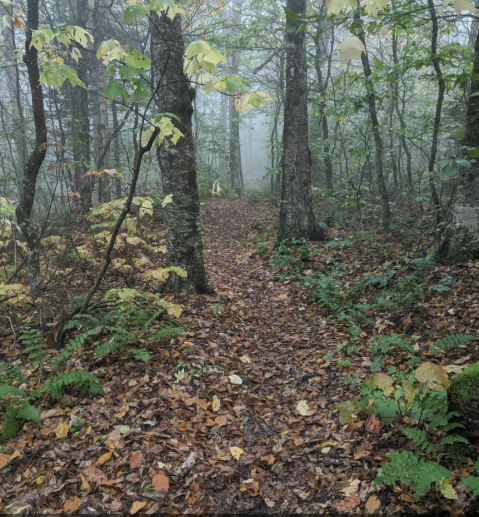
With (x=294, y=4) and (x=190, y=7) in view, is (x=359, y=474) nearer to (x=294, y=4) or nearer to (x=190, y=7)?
(x=294, y=4)

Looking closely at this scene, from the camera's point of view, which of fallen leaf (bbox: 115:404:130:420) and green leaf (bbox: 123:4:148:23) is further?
fallen leaf (bbox: 115:404:130:420)

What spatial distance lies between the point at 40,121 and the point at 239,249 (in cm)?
615

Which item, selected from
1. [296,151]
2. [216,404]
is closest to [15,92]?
[296,151]

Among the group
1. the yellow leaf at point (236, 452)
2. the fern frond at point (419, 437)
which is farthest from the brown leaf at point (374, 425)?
A: the yellow leaf at point (236, 452)

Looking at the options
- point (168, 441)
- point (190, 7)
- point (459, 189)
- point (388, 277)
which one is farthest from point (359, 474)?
point (190, 7)

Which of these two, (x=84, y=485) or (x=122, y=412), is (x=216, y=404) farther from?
(x=84, y=485)

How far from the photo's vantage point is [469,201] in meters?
5.04

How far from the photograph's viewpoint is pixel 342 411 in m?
3.02

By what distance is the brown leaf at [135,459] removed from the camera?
8.89ft

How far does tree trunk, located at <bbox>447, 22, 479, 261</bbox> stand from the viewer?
494 centimetres

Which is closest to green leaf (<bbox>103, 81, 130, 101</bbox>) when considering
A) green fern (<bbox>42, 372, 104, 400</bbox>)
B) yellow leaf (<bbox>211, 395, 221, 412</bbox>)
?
green fern (<bbox>42, 372, 104, 400</bbox>)

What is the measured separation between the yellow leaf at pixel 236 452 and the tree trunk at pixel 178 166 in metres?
2.92

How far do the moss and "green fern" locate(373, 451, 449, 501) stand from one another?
48 centimetres

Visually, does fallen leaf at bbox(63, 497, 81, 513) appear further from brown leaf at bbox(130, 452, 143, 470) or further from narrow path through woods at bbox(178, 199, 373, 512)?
narrow path through woods at bbox(178, 199, 373, 512)
